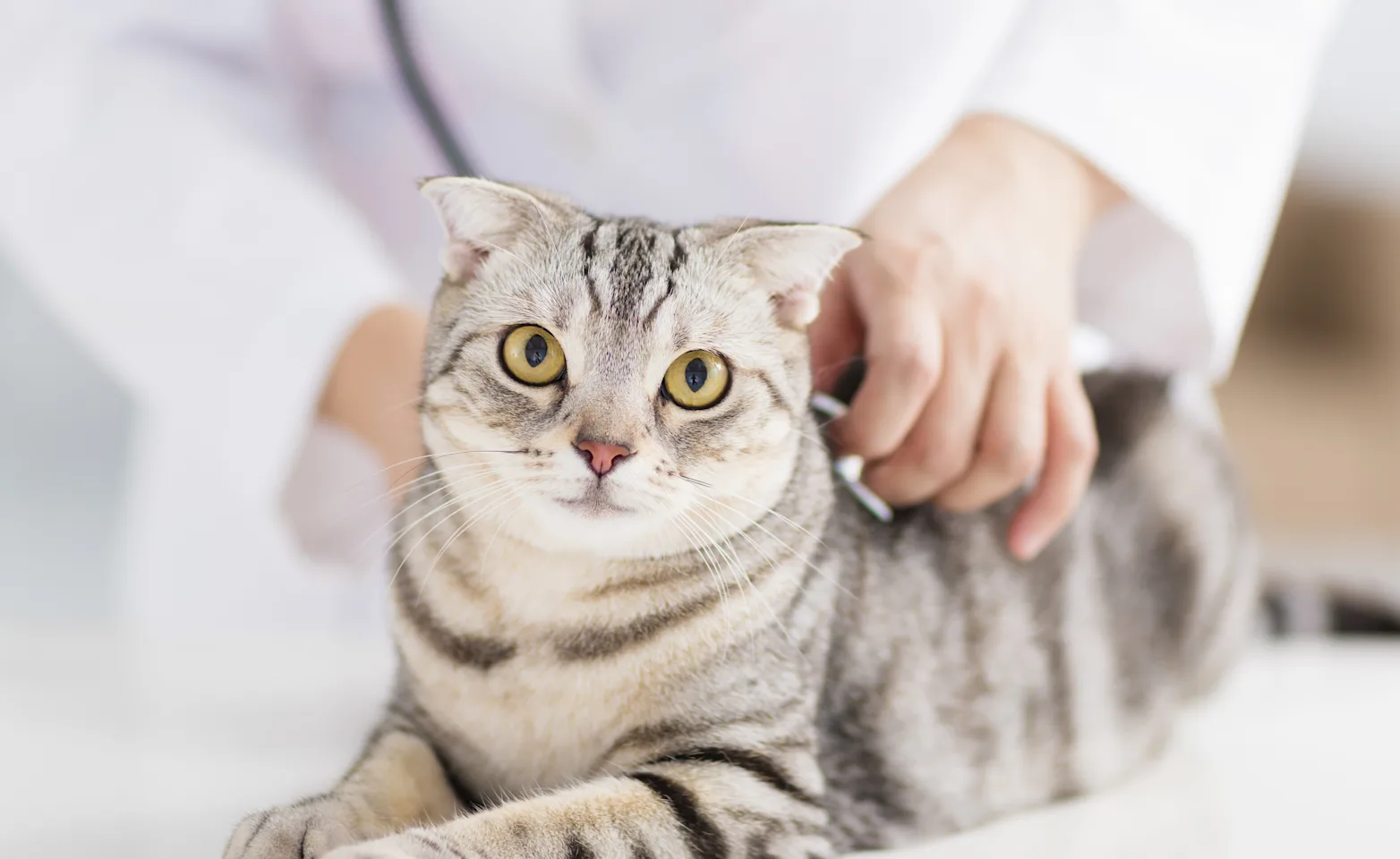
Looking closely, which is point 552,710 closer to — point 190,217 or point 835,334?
point 835,334

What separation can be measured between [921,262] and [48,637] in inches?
46.1

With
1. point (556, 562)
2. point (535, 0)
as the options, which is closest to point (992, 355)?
point (556, 562)

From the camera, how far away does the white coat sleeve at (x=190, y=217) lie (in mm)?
1108

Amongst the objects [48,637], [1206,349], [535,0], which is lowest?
[48,637]

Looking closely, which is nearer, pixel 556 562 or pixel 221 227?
pixel 556 562

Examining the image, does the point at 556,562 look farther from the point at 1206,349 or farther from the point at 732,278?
the point at 1206,349

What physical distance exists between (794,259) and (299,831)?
0.42 meters

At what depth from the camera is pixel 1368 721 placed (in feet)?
3.71

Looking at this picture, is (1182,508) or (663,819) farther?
(1182,508)

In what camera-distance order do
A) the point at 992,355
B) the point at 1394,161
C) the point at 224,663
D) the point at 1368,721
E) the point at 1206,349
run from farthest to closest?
the point at 1394,161, the point at 224,663, the point at 1368,721, the point at 1206,349, the point at 992,355

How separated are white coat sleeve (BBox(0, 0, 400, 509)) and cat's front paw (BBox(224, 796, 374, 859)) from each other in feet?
1.69

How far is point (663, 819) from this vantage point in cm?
61

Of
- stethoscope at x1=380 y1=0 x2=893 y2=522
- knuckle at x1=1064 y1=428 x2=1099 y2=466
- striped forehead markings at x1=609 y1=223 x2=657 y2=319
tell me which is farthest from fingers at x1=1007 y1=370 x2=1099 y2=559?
striped forehead markings at x1=609 y1=223 x2=657 y2=319

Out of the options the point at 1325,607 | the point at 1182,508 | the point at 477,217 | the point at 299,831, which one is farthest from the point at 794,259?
the point at 1325,607
